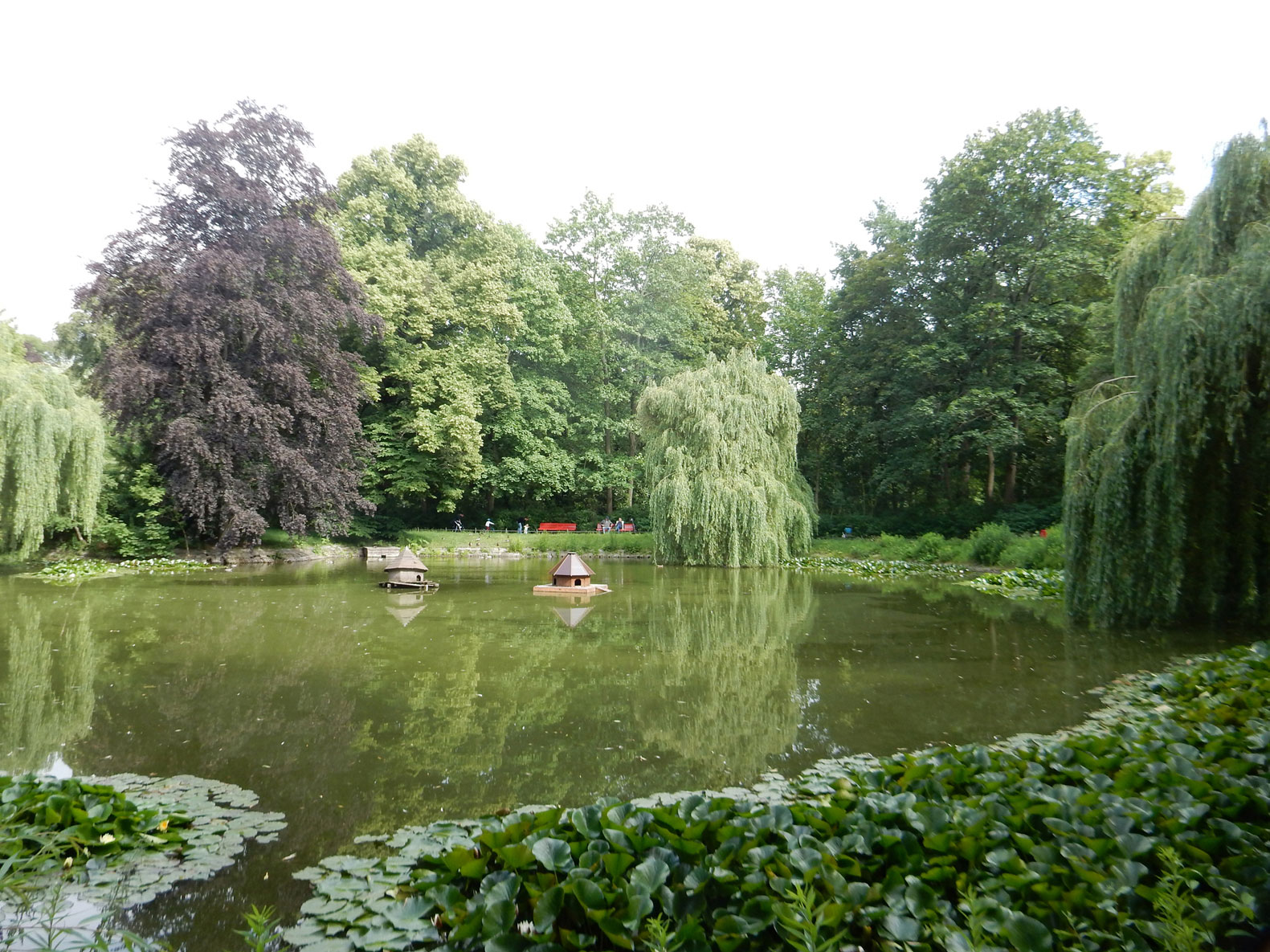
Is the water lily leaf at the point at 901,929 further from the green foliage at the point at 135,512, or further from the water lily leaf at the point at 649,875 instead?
the green foliage at the point at 135,512

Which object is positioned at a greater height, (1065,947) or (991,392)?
(991,392)

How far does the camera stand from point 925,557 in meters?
19.4

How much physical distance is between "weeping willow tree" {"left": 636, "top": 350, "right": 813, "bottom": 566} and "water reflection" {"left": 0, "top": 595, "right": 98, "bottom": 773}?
1272cm

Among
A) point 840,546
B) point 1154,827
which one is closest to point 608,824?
point 1154,827

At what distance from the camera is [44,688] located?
601cm

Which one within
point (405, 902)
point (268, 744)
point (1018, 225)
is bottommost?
point (268, 744)

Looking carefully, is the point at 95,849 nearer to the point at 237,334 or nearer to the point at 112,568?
the point at 112,568

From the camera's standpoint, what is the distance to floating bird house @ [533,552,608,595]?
531 inches

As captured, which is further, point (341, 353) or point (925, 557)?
point (341, 353)

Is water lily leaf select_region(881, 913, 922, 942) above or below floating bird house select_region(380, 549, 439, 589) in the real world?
above

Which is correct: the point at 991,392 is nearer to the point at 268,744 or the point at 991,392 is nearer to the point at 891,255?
the point at 891,255

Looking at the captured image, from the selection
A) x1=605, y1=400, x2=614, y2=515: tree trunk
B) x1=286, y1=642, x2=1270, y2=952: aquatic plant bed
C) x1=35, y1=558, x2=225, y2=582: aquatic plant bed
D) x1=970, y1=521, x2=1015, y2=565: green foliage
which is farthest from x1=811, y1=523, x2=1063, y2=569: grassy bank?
x1=35, y1=558, x2=225, y2=582: aquatic plant bed

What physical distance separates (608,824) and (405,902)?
0.71m

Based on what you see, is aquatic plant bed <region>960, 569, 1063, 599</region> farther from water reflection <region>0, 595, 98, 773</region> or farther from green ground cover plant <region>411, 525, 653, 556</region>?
water reflection <region>0, 595, 98, 773</region>
